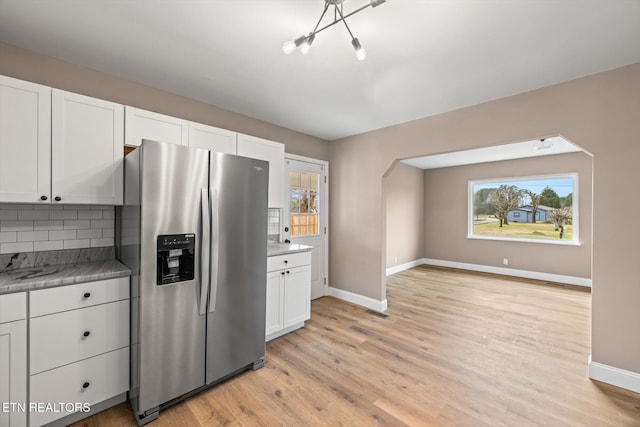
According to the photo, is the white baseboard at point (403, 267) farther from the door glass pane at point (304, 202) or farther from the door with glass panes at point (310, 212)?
the door glass pane at point (304, 202)

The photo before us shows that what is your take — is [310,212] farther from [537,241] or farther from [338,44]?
[537,241]

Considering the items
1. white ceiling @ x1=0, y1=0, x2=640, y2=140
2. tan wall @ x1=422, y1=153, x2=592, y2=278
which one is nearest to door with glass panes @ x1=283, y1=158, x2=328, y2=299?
white ceiling @ x1=0, y1=0, x2=640, y2=140

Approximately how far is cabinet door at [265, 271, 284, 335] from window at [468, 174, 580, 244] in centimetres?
529

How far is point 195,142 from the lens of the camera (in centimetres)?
251

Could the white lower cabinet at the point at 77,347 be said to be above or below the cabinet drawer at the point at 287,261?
below

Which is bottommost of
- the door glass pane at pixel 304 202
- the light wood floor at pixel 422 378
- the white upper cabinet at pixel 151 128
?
the light wood floor at pixel 422 378

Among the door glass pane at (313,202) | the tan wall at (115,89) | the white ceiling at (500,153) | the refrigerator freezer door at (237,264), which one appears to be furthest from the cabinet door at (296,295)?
the white ceiling at (500,153)

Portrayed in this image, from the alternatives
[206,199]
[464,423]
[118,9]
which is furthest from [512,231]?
[118,9]

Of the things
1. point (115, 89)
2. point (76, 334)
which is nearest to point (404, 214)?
point (115, 89)

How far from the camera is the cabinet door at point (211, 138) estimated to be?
2498mm

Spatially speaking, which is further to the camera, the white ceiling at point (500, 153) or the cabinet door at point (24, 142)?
the white ceiling at point (500, 153)

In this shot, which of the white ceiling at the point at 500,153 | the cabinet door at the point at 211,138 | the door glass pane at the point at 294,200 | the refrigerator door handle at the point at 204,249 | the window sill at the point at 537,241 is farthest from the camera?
the window sill at the point at 537,241

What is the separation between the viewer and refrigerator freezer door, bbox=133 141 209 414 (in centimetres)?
172

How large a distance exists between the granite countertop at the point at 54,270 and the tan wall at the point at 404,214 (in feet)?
15.7
